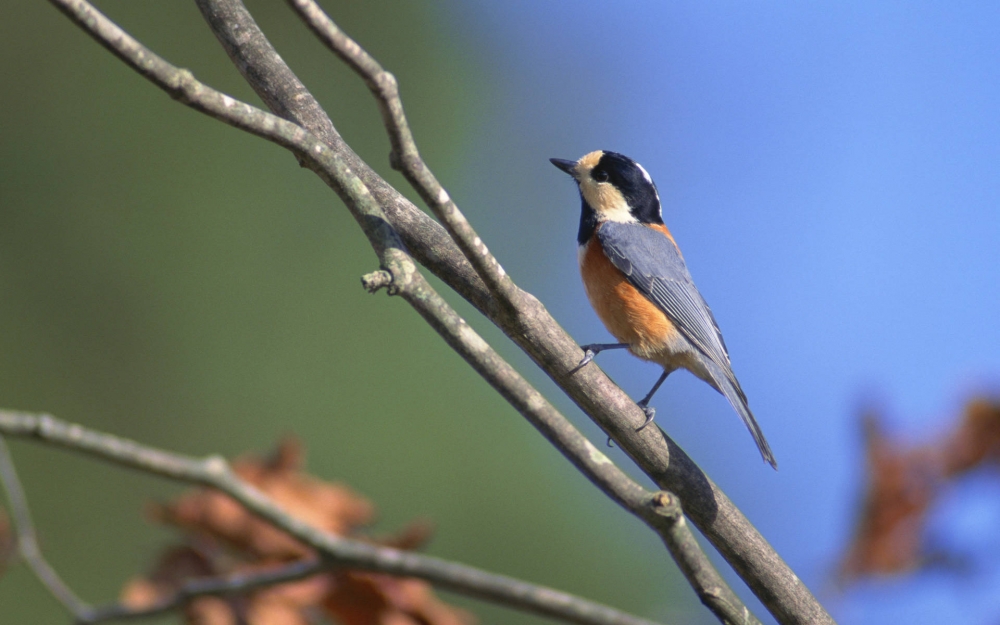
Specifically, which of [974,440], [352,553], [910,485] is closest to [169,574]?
[352,553]

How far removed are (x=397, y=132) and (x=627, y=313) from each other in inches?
97.8

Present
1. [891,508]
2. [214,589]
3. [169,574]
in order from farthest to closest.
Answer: [891,508] < [169,574] < [214,589]

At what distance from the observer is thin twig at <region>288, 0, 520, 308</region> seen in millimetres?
1568

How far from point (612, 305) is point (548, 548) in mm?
4222

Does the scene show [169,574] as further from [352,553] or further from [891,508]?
[891,508]

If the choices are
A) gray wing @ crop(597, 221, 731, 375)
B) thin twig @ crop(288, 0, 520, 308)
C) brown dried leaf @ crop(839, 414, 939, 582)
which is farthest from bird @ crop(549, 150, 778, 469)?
thin twig @ crop(288, 0, 520, 308)

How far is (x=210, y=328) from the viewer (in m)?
7.64

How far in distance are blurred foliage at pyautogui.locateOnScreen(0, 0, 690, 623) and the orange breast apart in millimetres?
3261

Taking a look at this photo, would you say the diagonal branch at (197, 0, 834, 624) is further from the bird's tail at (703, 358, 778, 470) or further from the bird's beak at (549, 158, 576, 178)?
the bird's beak at (549, 158, 576, 178)

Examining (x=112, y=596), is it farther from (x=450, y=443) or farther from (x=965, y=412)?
(x=965, y=412)

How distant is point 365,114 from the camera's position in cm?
913

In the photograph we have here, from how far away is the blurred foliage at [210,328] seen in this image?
23.6ft

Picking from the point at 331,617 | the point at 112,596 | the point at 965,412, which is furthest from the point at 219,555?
the point at 112,596

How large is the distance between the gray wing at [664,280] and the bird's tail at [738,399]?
0.07 metres
